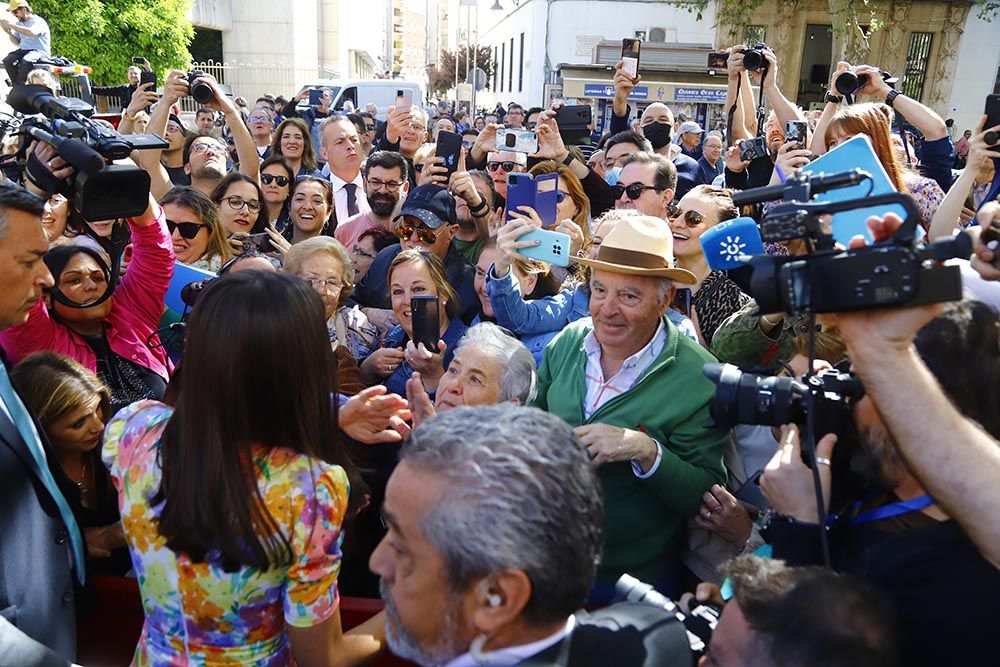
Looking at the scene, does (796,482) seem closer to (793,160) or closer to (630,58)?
(793,160)

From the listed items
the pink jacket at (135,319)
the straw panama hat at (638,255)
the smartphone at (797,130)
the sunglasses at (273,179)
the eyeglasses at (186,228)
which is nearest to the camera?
the straw panama hat at (638,255)

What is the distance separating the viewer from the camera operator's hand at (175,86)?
14.8 feet

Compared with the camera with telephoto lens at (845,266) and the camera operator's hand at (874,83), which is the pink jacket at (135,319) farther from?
the camera operator's hand at (874,83)

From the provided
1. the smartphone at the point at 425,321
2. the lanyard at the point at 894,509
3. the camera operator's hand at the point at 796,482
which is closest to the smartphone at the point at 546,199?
the smartphone at the point at 425,321

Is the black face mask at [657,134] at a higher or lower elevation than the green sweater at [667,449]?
higher

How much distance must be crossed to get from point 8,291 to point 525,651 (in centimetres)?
179

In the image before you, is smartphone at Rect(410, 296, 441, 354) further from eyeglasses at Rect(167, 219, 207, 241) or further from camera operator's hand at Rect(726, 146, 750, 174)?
camera operator's hand at Rect(726, 146, 750, 174)

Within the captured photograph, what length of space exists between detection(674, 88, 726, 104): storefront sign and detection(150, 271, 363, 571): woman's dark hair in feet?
53.2

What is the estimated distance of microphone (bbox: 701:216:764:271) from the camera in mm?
2330

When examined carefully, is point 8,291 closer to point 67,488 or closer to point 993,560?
point 67,488

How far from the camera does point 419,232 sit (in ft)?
12.9

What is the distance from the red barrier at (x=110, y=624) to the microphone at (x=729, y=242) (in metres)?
1.48

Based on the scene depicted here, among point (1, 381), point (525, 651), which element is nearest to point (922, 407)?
point (525, 651)

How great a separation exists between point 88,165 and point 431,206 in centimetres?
191
